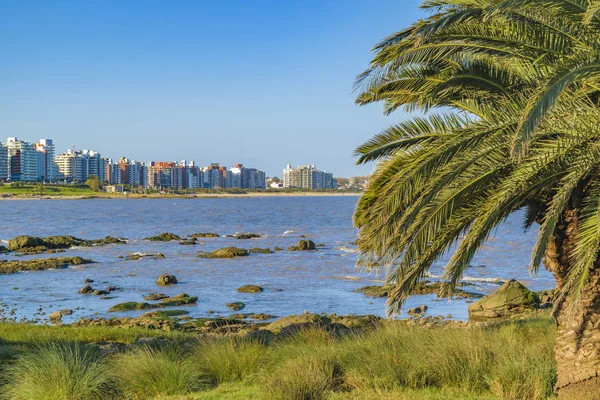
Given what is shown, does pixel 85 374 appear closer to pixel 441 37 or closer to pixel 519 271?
pixel 441 37

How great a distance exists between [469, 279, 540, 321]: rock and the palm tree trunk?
13.0m

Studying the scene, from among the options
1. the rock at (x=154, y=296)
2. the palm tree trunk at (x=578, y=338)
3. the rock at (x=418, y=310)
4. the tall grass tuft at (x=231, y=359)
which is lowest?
the rock at (x=154, y=296)

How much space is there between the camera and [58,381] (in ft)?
30.1

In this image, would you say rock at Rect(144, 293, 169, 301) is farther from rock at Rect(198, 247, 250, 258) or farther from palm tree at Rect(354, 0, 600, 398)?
palm tree at Rect(354, 0, 600, 398)

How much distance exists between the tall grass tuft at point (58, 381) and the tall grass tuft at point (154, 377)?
0.27m

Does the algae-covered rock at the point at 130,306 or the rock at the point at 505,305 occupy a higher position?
the rock at the point at 505,305

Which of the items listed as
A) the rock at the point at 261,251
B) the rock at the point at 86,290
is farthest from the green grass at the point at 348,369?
the rock at the point at 261,251

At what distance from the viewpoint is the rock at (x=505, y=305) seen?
70.9ft

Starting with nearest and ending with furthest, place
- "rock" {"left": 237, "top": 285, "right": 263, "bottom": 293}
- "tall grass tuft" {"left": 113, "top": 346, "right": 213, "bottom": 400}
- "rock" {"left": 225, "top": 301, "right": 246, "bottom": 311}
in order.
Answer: "tall grass tuft" {"left": 113, "top": 346, "right": 213, "bottom": 400}, "rock" {"left": 225, "top": 301, "right": 246, "bottom": 311}, "rock" {"left": 237, "top": 285, "right": 263, "bottom": 293}

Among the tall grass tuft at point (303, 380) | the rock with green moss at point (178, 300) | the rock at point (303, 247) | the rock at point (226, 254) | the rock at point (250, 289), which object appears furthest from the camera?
the rock at point (303, 247)

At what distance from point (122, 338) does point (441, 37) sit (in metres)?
11.0

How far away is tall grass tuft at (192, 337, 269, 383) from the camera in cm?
1064

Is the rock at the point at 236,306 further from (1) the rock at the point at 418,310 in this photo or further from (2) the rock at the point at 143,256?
(2) the rock at the point at 143,256

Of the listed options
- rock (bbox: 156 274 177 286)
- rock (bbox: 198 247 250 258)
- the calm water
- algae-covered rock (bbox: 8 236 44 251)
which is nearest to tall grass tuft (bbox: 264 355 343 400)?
the calm water
